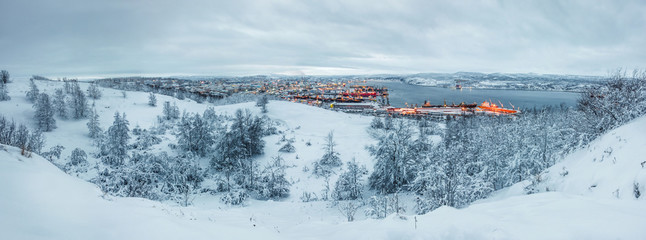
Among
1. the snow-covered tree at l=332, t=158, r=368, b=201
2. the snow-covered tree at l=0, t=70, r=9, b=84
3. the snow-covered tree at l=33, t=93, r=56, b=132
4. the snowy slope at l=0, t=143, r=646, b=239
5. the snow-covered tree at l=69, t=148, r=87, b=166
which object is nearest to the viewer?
the snowy slope at l=0, t=143, r=646, b=239

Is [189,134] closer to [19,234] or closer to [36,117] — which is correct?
[36,117]

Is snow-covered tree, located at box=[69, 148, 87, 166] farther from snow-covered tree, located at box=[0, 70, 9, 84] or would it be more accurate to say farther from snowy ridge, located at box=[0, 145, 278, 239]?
snow-covered tree, located at box=[0, 70, 9, 84]

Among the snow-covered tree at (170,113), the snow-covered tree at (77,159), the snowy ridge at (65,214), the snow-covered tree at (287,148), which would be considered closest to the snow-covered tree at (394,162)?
the snow-covered tree at (287,148)

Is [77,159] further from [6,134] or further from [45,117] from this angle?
[45,117]

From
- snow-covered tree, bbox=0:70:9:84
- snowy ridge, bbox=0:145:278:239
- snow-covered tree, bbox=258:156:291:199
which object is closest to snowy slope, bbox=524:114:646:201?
snowy ridge, bbox=0:145:278:239

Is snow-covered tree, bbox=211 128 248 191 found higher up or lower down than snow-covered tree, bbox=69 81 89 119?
lower down

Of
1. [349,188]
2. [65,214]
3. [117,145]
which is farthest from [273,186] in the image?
[65,214]

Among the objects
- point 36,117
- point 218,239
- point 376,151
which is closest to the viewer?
point 218,239

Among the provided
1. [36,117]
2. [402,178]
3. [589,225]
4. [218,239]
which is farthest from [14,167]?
[36,117]
